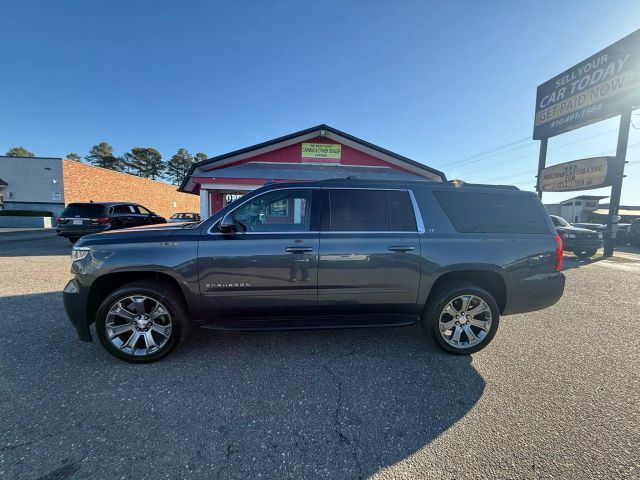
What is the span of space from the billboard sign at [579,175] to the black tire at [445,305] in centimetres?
1450

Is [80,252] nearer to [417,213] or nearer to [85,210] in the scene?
[417,213]

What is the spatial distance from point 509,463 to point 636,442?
3.62 feet

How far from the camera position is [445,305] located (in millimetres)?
3145

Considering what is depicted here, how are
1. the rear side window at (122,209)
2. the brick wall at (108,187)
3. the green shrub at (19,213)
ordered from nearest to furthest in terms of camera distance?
the rear side window at (122,209), the green shrub at (19,213), the brick wall at (108,187)

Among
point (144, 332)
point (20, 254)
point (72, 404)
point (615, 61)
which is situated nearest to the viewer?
point (72, 404)

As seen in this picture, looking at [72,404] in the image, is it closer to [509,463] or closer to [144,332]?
[144,332]

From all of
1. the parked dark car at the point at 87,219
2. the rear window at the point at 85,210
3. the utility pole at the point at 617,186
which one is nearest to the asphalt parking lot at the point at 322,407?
the parked dark car at the point at 87,219

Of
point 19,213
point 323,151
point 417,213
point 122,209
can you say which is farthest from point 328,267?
point 19,213

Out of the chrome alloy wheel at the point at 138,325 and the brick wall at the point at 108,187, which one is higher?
the brick wall at the point at 108,187

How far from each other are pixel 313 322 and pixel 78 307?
2.54 meters

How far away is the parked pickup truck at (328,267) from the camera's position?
2891 mm

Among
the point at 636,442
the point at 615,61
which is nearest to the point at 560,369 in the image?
the point at 636,442

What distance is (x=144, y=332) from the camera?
2924 mm

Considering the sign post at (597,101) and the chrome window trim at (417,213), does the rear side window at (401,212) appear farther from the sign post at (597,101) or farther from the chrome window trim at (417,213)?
the sign post at (597,101)
